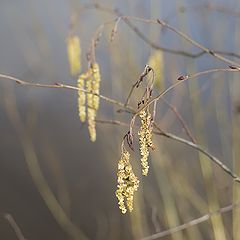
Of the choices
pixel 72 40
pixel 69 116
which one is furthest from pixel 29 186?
pixel 72 40

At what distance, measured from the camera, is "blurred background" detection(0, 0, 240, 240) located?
2.48 m

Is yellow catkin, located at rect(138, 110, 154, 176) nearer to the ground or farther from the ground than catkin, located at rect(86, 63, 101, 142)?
nearer to the ground

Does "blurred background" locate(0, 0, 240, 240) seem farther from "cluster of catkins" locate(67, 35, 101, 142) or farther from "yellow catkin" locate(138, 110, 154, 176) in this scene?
"yellow catkin" locate(138, 110, 154, 176)

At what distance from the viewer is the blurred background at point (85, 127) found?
2484 mm

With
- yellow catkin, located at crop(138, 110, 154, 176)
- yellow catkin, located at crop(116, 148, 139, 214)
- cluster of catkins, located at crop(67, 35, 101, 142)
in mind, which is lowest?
yellow catkin, located at crop(116, 148, 139, 214)

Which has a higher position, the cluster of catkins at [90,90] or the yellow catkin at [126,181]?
the cluster of catkins at [90,90]

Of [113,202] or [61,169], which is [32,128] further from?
[113,202]

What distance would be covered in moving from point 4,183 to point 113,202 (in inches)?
38.1

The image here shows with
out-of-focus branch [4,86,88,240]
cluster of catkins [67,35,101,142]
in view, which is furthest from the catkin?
out-of-focus branch [4,86,88,240]

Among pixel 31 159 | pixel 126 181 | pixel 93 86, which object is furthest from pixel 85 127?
pixel 126 181

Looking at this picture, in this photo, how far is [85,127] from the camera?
4098 millimetres

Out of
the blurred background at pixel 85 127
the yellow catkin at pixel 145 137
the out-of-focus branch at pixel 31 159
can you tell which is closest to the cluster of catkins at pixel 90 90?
the yellow catkin at pixel 145 137

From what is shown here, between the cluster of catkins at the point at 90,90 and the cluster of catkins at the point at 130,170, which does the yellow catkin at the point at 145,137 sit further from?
the cluster of catkins at the point at 90,90

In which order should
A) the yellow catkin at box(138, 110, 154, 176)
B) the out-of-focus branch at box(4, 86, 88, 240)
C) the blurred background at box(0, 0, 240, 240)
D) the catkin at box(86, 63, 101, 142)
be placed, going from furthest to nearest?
the out-of-focus branch at box(4, 86, 88, 240), the blurred background at box(0, 0, 240, 240), the catkin at box(86, 63, 101, 142), the yellow catkin at box(138, 110, 154, 176)
